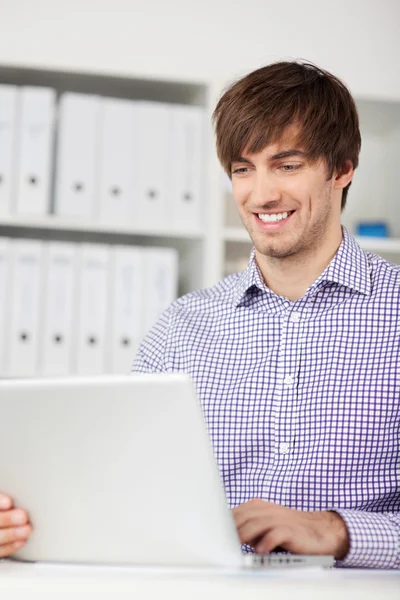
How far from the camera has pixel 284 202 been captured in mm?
1402

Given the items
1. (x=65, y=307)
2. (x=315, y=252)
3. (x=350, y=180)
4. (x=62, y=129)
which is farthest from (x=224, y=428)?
(x=62, y=129)

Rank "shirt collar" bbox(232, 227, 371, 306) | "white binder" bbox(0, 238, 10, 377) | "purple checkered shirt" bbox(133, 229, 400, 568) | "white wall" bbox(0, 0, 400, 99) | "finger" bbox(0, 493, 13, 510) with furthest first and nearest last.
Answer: "white wall" bbox(0, 0, 400, 99) < "white binder" bbox(0, 238, 10, 377) < "shirt collar" bbox(232, 227, 371, 306) < "purple checkered shirt" bbox(133, 229, 400, 568) < "finger" bbox(0, 493, 13, 510)

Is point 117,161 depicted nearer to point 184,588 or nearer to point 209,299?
point 209,299

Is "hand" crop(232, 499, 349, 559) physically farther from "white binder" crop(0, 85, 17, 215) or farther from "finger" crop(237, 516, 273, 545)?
"white binder" crop(0, 85, 17, 215)

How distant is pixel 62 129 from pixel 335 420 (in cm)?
112

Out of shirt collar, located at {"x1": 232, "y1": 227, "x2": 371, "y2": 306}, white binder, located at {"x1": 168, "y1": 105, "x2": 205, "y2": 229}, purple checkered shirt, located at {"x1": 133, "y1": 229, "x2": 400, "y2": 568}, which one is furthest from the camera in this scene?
white binder, located at {"x1": 168, "y1": 105, "x2": 205, "y2": 229}

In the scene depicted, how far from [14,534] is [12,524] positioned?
14mm

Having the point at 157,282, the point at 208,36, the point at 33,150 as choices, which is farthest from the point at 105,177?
the point at 208,36

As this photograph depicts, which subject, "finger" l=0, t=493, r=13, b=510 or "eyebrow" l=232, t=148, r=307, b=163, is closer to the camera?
"finger" l=0, t=493, r=13, b=510

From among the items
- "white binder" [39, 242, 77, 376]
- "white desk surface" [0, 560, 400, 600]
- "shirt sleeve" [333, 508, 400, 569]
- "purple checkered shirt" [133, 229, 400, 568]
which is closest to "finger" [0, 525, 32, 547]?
"white desk surface" [0, 560, 400, 600]

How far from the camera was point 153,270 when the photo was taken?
2.04 metres

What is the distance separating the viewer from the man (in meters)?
1.25

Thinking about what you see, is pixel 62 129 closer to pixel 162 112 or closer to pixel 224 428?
pixel 162 112

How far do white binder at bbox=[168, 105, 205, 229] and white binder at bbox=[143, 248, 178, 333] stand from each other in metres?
0.10
